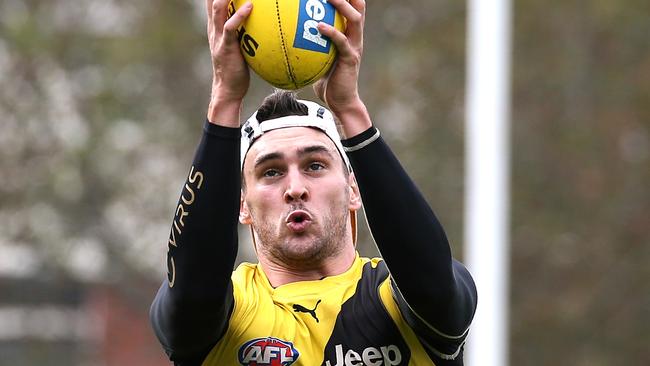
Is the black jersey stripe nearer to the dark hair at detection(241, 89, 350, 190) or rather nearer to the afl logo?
the afl logo

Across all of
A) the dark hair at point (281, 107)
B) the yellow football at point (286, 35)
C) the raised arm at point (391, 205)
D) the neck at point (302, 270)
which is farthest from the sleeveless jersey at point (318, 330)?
the yellow football at point (286, 35)

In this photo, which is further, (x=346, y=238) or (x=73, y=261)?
(x=73, y=261)

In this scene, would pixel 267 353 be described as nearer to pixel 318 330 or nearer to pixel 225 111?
pixel 318 330

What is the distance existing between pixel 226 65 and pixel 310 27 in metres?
0.30

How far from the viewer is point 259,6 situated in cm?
503

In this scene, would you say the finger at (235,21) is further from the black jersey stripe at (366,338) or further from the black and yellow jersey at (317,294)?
the black jersey stripe at (366,338)

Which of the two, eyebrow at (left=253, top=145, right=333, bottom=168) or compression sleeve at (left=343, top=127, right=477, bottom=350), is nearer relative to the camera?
compression sleeve at (left=343, top=127, right=477, bottom=350)

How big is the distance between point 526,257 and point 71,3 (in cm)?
829

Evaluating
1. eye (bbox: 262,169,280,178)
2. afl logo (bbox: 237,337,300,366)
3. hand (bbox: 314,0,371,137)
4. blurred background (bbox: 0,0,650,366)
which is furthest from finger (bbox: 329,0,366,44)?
blurred background (bbox: 0,0,650,366)

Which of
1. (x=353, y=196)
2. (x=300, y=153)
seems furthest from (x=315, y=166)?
(x=353, y=196)

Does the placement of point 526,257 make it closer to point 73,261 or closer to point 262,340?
point 73,261

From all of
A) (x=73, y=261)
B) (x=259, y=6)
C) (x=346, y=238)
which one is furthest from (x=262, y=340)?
(x=73, y=261)

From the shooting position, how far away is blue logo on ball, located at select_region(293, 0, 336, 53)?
197 inches

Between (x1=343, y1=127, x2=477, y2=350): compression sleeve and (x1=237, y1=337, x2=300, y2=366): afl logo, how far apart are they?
470 millimetres
